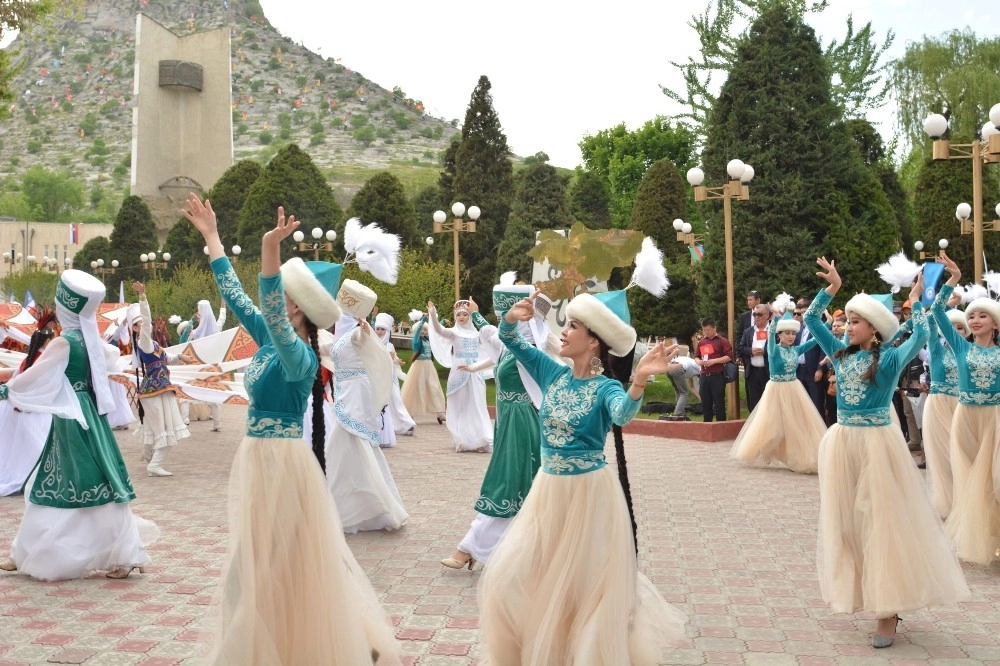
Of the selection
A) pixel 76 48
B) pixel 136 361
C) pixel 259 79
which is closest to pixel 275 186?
pixel 136 361

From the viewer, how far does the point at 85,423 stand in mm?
7219

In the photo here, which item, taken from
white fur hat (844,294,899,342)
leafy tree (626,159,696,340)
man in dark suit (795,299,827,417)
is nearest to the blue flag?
white fur hat (844,294,899,342)

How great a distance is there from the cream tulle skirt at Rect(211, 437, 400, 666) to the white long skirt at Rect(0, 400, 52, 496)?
7.45 meters

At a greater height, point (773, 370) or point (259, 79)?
point (259, 79)

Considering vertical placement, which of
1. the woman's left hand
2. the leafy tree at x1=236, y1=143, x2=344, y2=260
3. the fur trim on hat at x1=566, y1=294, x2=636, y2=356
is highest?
the leafy tree at x1=236, y1=143, x2=344, y2=260

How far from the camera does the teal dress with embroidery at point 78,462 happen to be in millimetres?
7148

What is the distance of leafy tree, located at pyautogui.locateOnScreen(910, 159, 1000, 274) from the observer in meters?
35.2

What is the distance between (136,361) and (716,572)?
320 inches

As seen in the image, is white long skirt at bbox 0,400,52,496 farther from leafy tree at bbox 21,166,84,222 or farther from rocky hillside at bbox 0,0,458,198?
leafy tree at bbox 21,166,84,222

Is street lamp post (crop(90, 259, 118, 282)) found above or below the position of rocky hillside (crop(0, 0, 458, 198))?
below

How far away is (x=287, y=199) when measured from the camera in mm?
50719

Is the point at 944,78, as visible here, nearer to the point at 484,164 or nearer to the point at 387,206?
the point at 484,164

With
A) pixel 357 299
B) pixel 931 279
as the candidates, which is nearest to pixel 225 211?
pixel 357 299

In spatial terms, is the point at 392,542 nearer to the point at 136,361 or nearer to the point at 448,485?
the point at 448,485
